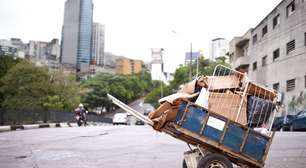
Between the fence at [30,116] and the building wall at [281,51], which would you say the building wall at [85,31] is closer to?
the building wall at [281,51]

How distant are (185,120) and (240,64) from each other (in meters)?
46.3

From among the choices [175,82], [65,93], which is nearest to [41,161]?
[65,93]

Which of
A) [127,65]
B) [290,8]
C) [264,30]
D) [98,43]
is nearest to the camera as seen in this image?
[290,8]

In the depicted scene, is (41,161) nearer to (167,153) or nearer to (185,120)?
(167,153)

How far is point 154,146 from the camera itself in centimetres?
1327

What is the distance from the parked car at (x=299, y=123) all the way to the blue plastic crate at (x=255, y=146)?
20.4 metres

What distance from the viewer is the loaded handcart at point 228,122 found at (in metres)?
6.77

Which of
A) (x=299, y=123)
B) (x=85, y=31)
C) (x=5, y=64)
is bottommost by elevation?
(x=299, y=123)

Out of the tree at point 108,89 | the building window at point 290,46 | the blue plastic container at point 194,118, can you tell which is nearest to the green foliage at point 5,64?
the tree at point 108,89

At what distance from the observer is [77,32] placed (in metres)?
177

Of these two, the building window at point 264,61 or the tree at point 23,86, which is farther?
the tree at point 23,86

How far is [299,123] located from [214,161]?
2132cm

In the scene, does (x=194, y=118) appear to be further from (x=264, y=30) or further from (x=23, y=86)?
(x=23, y=86)

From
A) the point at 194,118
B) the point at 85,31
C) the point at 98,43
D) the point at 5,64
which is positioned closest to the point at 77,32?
the point at 85,31
